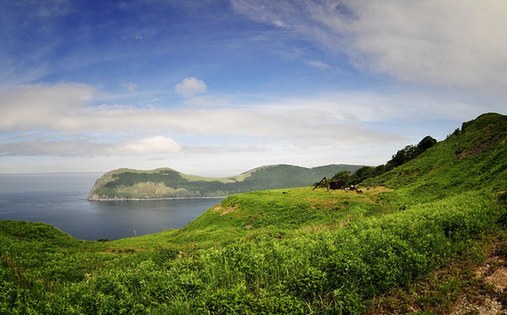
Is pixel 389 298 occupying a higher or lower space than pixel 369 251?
lower

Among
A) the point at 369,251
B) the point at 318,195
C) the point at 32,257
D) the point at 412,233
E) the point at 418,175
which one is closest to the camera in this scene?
the point at 369,251

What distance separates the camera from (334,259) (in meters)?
14.4

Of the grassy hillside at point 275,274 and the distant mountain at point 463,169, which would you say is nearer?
the grassy hillside at point 275,274

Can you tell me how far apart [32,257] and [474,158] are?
66757mm

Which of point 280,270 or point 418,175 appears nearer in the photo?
point 280,270

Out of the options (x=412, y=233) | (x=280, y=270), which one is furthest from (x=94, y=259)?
(x=412, y=233)

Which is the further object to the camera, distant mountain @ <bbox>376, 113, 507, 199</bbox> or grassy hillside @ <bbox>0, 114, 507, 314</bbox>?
distant mountain @ <bbox>376, 113, 507, 199</bbox>

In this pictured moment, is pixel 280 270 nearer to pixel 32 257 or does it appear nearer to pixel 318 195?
pixel 32 257

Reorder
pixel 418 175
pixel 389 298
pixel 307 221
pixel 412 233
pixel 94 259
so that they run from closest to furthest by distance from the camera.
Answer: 1. pixel 389 298
2. pixel 412 233
3. pixel 94 259
4. pixel 307 221
5. pixel 418 175

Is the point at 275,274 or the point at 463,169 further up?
the point at 463,169

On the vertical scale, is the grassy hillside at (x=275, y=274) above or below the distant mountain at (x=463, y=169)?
below

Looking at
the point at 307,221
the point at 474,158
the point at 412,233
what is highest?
the point at 474,158

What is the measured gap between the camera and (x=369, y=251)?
51.0 feet

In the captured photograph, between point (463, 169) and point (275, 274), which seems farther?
point (463, 169)
